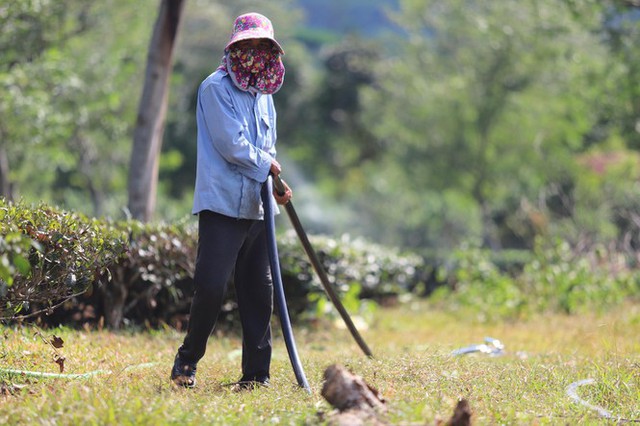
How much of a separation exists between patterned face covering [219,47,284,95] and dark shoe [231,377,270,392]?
4.86 ft

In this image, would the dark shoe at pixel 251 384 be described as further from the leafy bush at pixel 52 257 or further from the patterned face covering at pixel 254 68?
the patterned face covering at pixel 254 68

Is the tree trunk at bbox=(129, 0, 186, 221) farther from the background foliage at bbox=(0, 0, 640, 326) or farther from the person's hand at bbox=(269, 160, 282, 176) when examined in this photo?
the person's hand at bbox=(269, 160, 282, 176)

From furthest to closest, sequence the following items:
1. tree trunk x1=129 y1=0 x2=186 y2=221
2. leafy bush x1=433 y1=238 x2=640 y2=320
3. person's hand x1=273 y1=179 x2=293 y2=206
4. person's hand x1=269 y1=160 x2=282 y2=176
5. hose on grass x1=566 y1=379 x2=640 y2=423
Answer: leafy bush x1=433 y1=238 x2=640 y2=320, tree trunk x1=129 y1=0 x2=186 y2=221, person's hand x1=273 y1=179 x2=293 y2=206, person's hand x1=269 y1=160 x2=282 y2=176, hose on grass x1=566 y1=379 x2=640 y2=423

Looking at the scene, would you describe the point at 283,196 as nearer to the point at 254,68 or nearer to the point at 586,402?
the point at 254,68

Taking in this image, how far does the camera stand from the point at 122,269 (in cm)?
668

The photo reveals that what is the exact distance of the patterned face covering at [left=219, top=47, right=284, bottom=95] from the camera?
430 cm

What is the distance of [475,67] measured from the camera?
2238 cm

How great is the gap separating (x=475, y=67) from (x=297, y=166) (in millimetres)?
14127

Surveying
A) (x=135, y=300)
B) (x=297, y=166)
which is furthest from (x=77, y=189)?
(x=135, y=300)

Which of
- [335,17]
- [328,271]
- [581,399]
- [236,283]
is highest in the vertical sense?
[335,17]

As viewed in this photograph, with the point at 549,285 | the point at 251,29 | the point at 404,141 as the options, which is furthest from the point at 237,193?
the point at 404,141

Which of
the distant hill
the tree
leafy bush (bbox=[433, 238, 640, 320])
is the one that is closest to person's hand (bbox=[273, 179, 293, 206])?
leafy bush (bbox=[433, 238, 640, 320])

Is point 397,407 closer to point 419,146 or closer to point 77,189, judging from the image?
point 419,146

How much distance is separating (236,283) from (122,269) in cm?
241
